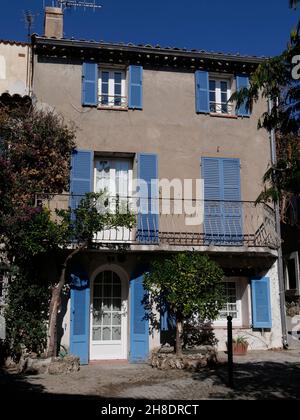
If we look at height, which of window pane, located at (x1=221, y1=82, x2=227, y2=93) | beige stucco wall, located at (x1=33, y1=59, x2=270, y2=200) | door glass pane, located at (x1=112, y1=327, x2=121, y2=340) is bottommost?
door glass pane, located at (x1=112, y1=327, x2=121, y2=340)

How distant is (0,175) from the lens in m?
11.9

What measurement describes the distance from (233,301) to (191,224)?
8.32ft

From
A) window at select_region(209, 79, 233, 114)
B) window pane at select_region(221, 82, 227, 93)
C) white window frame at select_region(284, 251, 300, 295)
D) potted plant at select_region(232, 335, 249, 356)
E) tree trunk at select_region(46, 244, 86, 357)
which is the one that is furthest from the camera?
white window frame at select_region(284, 251, 300, 295)

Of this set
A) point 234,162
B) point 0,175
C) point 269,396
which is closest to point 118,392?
point 269,396

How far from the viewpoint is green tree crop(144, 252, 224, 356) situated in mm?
11602

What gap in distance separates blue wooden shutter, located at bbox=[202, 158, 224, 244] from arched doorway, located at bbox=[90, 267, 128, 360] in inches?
105

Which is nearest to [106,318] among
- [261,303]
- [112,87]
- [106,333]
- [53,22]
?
[106,333]

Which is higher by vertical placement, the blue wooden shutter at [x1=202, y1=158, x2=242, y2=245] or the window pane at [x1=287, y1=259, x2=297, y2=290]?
the blue wooden shutter at [x1=202, y1=158, x2=242, y2=245]

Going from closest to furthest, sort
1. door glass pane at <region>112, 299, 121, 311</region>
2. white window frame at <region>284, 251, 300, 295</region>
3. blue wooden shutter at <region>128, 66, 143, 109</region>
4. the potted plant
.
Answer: the potted plant → door glass pane at <region>112, 299, 121, 311</region> → blue wooden shutter at <region>128, 66, 143, 109</region> → white window frame at <region>284, 251, 300, 295</region>

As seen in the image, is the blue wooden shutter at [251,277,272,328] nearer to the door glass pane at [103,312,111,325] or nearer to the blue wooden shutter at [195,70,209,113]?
the door glass pane at [103,312,111,325]

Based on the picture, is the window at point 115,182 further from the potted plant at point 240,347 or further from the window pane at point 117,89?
the potted plant at point 240,347

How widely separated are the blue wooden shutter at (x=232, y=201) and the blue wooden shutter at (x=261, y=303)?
4.33 ft

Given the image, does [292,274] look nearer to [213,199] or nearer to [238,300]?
[238,300]

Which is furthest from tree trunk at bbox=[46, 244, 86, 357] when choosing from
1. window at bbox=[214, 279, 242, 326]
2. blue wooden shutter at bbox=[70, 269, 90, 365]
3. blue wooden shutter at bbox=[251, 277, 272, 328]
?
blue wooden shutter at bbox=[251, 277, 272, 328]
